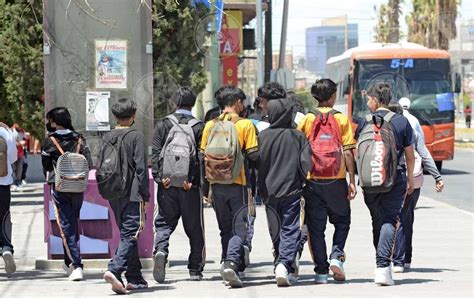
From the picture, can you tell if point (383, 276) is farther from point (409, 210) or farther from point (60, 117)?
point (60, 117)

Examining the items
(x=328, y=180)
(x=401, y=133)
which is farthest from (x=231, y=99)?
(x=401, y=133)

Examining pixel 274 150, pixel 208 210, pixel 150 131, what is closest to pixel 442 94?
pixel 208 210

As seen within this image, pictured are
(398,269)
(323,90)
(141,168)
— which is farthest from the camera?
(398,269)

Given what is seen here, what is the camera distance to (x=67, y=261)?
38.8 feet

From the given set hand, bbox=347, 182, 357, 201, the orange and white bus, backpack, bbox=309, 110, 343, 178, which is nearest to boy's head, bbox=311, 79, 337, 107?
backpack, bbox=309, 110, 343, 178

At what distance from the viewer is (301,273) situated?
12242 mm

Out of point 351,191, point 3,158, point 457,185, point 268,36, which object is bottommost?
point 457,185

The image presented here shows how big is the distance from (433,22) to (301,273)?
2126 inches

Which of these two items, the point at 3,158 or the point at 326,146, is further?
the point at 3,158

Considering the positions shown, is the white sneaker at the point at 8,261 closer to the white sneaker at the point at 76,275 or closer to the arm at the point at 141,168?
the white sneaker at the point at 76,275

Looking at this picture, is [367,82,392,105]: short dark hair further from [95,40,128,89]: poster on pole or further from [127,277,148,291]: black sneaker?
[95,40,128,89]: poster on pole

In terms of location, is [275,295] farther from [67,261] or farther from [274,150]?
[67,261]

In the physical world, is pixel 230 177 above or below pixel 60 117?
below

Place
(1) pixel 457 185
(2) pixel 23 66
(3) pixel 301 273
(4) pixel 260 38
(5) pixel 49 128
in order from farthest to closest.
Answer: (4) pixel 260 38, (1) pixel 457 185, (2) pixel 23 66, (3) pixel 301 273, (5) pixel 49 128
